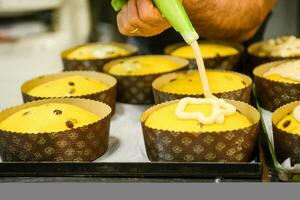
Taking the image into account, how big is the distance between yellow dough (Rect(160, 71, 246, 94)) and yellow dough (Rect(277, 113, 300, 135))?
0.37m

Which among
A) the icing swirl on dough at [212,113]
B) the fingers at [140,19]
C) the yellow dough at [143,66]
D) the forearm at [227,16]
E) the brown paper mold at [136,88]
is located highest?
the fingers at [140,19]

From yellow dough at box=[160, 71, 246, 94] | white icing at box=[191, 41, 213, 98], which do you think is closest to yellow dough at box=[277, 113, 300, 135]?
→ white icing at box=[191, 41, 213, 98]

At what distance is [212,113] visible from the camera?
1.63 meters

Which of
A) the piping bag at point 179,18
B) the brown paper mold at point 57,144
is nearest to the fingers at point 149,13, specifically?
the piping bag at point 179,18

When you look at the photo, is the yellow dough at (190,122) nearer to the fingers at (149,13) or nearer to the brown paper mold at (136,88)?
the fingers at (149,13)

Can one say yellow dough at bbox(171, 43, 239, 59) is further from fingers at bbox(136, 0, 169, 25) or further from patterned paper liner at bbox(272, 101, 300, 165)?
patterned paper liner at bbox(272, 101, 300, 165)

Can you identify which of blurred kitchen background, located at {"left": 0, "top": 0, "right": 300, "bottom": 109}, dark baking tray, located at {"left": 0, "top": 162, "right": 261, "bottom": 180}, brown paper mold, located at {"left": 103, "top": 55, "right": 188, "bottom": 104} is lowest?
blurred kitchen background, located at {"left": 0, "top": 0, "right": 300, "bottom": 109}

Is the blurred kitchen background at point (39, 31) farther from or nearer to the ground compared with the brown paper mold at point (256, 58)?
nearer to the ground

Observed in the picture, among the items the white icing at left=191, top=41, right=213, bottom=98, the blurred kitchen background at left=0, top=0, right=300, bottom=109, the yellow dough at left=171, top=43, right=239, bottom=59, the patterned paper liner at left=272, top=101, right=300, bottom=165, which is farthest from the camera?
the blurred kitchen background at left=0, top=0, right=300, bottom=109

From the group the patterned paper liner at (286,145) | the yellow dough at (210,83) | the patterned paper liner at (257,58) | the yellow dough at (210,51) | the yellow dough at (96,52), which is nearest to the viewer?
the patterned paper liner at (286,145)

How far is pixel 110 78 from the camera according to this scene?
2340 millimetres

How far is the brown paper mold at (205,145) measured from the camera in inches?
60.4

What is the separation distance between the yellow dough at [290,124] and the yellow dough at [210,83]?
373 millimetres

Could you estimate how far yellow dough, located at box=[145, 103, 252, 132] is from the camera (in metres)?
1.61
